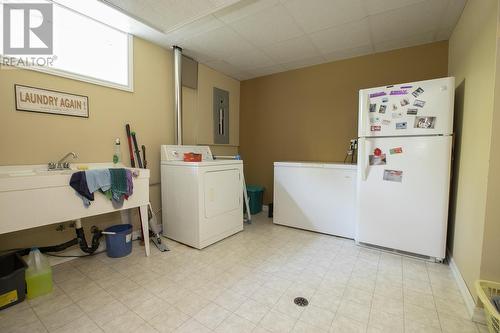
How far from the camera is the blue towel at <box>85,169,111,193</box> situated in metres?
1.81

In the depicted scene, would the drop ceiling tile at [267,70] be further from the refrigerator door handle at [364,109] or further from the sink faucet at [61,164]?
the sink faucet at [61,164]

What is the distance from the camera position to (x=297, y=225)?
10.1 ft

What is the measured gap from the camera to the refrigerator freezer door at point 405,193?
6.74 ft

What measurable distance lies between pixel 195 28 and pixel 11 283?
106 inches

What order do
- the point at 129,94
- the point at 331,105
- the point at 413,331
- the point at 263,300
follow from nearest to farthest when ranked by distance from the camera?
the point at 413,331
the point at 263,300
the point at 129,94
the point at 331,105

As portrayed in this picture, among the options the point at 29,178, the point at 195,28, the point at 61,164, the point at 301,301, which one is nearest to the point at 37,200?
the point at 29,178

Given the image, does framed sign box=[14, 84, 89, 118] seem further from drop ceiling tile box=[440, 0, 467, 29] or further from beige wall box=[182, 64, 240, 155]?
drop ceiling tile box=[440, 0, 467, 29]

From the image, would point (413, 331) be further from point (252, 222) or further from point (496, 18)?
point (252, 222)

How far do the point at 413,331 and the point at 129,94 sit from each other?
327 centimetres

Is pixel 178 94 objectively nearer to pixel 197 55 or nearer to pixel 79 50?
pixel 197 55

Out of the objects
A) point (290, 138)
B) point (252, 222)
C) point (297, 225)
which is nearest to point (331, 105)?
point (290, 138)

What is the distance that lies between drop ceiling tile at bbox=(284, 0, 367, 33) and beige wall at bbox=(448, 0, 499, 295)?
0.89 meters

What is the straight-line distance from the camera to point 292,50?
9.70ft

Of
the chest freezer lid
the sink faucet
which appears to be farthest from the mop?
the sink faucet
